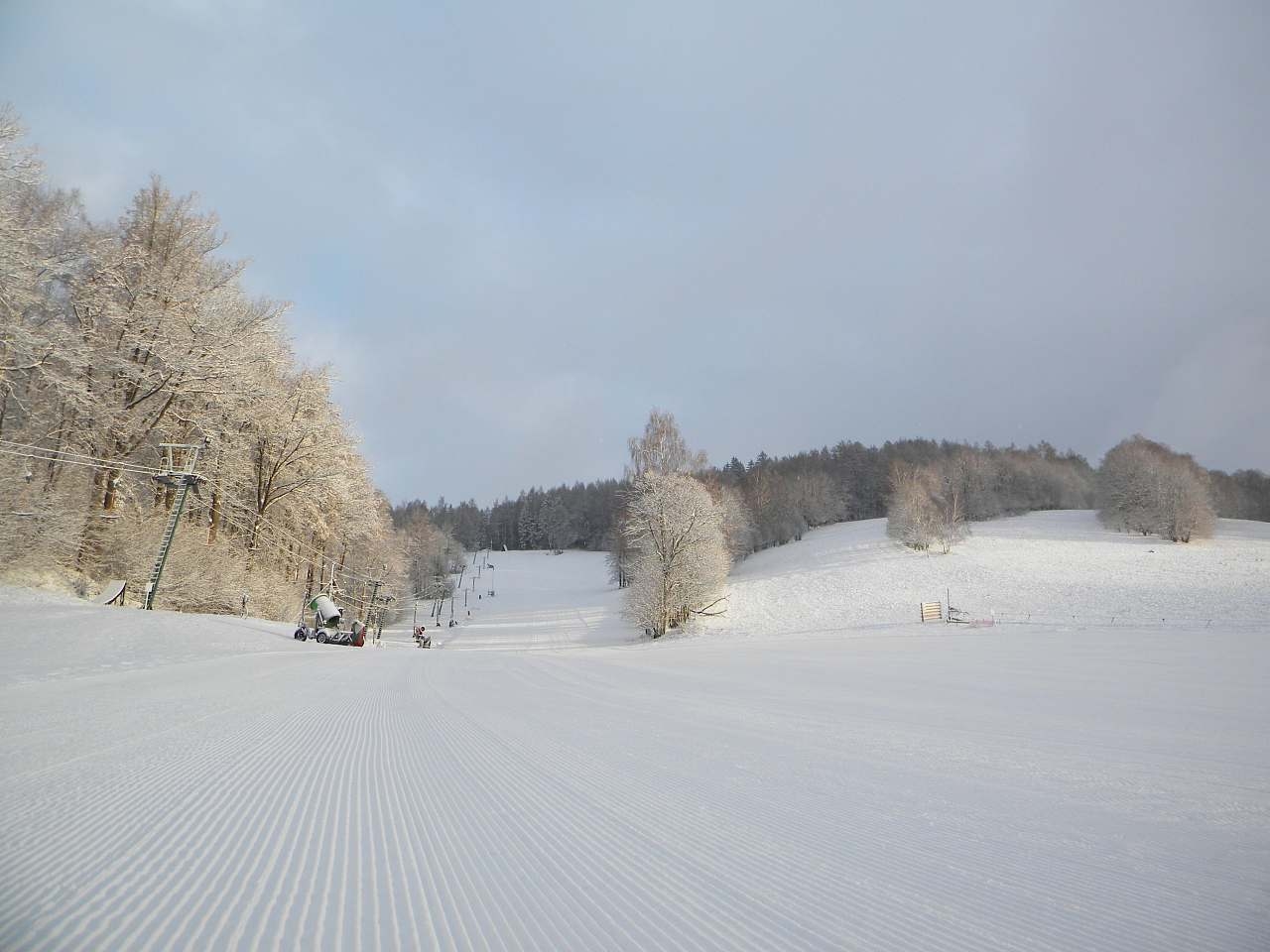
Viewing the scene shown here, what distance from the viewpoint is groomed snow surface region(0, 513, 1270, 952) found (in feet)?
4.79

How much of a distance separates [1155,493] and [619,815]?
65992 millimetres

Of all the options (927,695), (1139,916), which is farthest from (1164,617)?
(1139,916)

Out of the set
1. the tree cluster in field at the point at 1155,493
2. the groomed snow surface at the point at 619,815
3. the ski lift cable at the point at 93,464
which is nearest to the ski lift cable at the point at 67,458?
the ski lift cable at the point at 93,464

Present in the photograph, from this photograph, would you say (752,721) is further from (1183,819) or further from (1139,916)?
(1139,916)

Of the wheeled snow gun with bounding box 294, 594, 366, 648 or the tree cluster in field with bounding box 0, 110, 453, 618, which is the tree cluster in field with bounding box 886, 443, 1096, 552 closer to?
the wheeled snow gun with bounding box 294, 594, 366, 648

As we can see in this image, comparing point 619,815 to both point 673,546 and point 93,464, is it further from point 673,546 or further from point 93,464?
point 673,546

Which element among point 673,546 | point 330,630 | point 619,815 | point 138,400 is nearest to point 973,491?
point 673,546

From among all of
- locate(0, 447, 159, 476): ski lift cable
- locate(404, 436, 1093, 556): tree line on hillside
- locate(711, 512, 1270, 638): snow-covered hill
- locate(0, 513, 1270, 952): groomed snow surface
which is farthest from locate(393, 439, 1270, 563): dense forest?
locate(0, 513, 1270, 952): groomed snow surface

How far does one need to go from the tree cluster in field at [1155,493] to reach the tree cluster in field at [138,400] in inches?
2521

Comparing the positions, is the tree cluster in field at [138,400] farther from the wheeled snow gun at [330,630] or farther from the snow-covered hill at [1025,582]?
the snow-covered hill at [1025,582]

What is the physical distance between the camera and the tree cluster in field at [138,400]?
14523 mm

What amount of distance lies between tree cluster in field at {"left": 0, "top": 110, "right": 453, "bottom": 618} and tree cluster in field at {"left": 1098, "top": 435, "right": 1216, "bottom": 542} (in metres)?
64.0

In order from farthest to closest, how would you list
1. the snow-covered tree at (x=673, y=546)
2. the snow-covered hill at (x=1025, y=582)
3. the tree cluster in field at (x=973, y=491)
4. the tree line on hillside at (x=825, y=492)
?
the tree line on hillside at (x=825, y=492) → the tree cluster in field at (x=973, y=491) → the snow-covered tree at (x=673, y=546) → the snow-covered hill at (x=1025, y=582)

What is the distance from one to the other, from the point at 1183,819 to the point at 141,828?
13.8 ft
